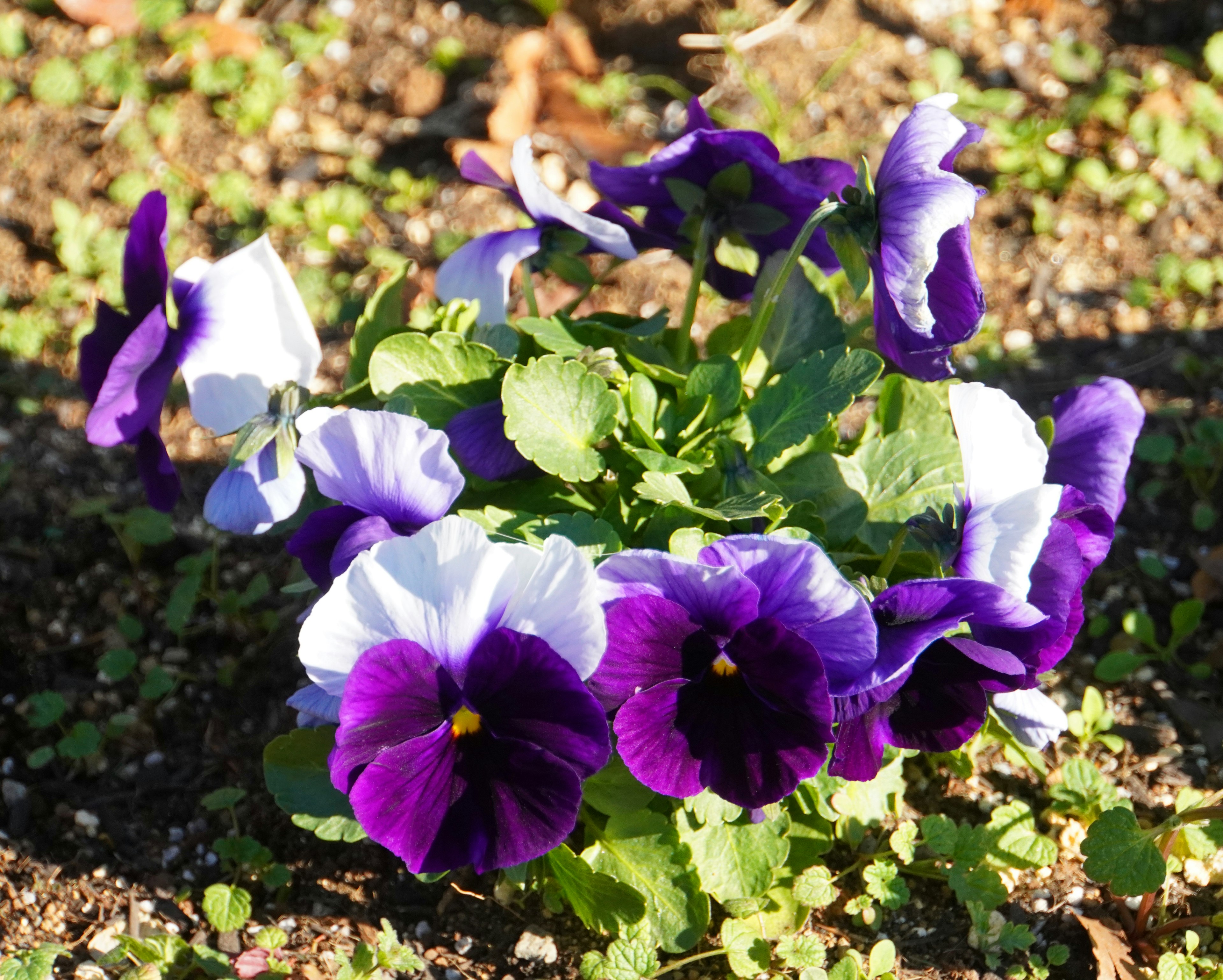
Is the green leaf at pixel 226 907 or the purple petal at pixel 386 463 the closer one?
the purple petal at pixel 386 463

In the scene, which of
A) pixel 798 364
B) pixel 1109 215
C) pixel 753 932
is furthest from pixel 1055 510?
pixel 1109 215

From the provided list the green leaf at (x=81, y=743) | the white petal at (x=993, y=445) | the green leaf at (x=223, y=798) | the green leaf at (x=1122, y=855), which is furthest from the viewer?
the green leaf at (x=81, y=743)

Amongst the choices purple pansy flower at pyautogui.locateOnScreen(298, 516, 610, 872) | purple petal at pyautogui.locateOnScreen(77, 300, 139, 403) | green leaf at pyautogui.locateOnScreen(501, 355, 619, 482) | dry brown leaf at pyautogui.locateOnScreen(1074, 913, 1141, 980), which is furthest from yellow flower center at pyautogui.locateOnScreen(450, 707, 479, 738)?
dry brown leaf at pyautogui.locateOnScreen(1074, 913, 1141, 980)

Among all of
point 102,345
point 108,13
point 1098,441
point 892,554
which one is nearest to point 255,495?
point 102,345

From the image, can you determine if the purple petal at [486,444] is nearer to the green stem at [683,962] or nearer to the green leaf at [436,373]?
the green leaf at [436,373]

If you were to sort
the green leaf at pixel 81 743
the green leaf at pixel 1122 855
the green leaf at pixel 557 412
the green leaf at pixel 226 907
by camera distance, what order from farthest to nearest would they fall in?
the green leaf at pixel 81 743 → the green leaf at pixel 226 907 → the green leaf at pixel 1122 855 → the green leaf at pixel 557 412

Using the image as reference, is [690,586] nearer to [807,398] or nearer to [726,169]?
[807,398]

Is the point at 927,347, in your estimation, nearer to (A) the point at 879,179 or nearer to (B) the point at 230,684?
(A) the point at 879,179

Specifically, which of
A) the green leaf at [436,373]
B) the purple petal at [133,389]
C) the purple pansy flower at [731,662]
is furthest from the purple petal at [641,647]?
the purple petal at [133,389]
